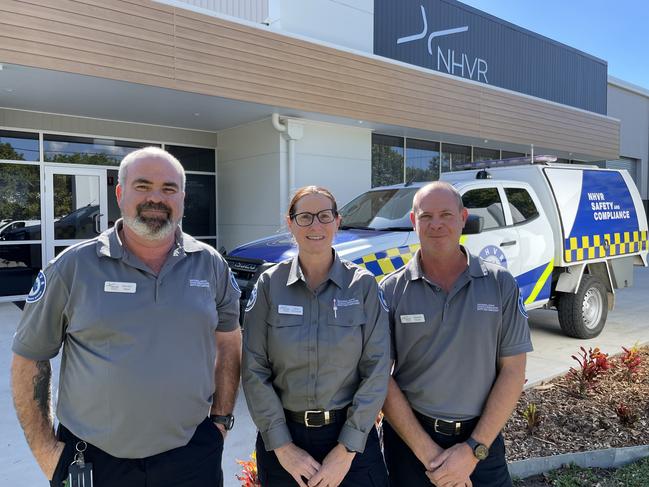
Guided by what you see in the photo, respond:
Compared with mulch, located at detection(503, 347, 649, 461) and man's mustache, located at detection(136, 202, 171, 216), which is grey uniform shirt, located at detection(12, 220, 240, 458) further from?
mulch, located at detection(503, 347, 649, 461)

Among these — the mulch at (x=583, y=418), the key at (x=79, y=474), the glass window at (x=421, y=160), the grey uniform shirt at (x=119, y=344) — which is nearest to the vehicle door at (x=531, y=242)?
the mulch at (x=583, y=418)

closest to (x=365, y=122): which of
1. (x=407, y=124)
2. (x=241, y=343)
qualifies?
(x=407, y=124)

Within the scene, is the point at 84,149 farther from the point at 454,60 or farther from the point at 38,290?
the point at 454,60

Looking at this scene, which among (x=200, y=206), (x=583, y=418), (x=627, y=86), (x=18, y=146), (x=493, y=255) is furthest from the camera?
(x=627, y=86)

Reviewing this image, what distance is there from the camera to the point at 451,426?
212 cm

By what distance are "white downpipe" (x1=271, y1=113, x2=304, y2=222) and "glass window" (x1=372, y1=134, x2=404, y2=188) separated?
233 cm

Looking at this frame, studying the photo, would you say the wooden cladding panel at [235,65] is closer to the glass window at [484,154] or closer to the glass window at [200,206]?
the glass window at [484,154]

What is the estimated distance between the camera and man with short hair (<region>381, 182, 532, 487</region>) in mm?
2105

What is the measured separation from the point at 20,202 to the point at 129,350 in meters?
8.84

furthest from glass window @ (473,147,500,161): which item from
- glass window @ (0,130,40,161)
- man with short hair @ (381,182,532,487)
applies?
man with short hair @ (381,182,532,487)

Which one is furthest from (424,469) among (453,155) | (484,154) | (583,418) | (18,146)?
(484,154)

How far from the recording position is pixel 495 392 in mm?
2133

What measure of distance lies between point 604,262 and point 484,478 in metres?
6.03

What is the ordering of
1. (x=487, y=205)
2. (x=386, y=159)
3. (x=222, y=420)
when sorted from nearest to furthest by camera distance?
(x=222, y=420) → (x=487, y=205) → (x=386, y=159)
